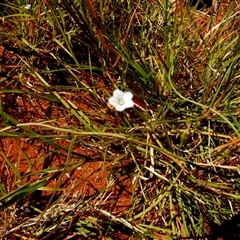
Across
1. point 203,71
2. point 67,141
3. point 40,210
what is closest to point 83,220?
point 40,210

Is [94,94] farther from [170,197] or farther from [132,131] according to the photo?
[170,197]

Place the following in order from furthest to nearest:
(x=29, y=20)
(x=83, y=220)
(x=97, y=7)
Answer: (x=97, y=7) → (x=29, y=20) → (x=83, y=220)

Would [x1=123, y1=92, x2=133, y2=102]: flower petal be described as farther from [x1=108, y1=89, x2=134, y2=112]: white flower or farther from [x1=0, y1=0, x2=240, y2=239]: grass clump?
[x1=0, y1=0, x2=240, y2=239]: grass clump

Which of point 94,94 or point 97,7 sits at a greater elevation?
point 97,7

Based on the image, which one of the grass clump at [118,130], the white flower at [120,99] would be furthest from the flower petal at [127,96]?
the grass clump at [118,130]

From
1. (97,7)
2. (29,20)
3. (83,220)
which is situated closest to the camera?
(83,220)

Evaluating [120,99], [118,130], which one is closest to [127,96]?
[120,99]

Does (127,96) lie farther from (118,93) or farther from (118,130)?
(118,130)

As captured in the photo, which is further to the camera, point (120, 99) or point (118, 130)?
point (118, 130)
